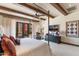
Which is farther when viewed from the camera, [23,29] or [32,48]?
[23,29]

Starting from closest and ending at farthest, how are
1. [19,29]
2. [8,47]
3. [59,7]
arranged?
[8,47] < [59,7] < [19,29]

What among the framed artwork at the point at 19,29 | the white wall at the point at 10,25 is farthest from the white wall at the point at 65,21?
the framed artwork at the point at 19,29

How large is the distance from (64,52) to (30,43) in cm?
74

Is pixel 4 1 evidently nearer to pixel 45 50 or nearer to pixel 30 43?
pixel 30 43

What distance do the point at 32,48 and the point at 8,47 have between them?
49cm

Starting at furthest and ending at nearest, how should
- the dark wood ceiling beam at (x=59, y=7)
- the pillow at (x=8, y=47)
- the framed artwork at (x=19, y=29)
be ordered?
the framed artwork at (x=19, y=29), the dark wood ceiling beam at (x=59, y=7), the pillow at (x=8, y=47)

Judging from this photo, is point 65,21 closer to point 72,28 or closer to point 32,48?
point 72,28

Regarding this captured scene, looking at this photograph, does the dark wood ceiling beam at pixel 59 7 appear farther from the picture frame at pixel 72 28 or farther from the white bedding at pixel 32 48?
the white bedding at pixel 32 48

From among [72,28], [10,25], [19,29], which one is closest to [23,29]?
[19,29]

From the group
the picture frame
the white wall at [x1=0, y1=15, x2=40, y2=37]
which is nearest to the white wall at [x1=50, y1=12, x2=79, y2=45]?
the picture frame

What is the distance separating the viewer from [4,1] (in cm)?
216

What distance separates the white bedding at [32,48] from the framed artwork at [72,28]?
1.82ft

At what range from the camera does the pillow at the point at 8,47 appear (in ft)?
6.78

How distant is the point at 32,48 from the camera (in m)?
2.25
